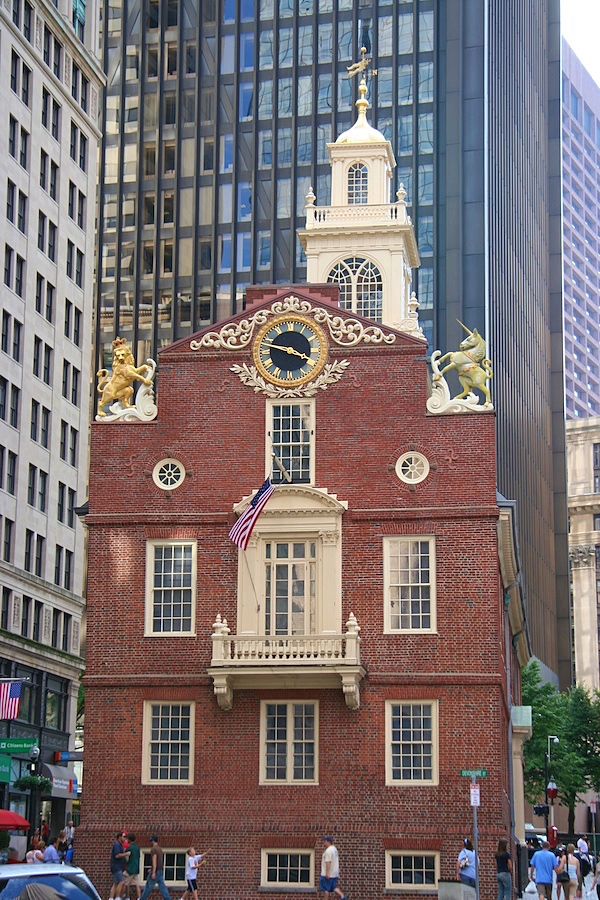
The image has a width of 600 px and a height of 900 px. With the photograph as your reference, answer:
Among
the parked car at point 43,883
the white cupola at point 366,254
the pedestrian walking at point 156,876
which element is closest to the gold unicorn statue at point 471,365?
the white cupola at point 366,254

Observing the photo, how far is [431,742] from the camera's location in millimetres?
39594

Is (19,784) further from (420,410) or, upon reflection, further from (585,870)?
(420,410)

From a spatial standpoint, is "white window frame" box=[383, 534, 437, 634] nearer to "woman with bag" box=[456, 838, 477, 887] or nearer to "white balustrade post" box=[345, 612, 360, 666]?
"white balustrade post" box=[345, 612, 360, 666]

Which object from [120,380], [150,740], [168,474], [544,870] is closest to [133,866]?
[150,740]

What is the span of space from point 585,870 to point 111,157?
230ft

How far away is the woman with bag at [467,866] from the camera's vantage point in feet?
120

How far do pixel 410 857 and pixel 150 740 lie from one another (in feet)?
25.1

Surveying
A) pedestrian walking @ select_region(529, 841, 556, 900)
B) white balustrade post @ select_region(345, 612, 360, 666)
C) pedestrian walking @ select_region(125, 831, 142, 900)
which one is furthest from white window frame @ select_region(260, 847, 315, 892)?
pedestrian walking @ select_region(529, 841, 556, 900)

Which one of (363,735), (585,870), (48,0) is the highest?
(48,0)

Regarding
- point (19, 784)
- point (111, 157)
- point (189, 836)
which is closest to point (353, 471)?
point (189, 836)

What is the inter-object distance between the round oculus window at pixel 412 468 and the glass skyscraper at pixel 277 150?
59.8 m

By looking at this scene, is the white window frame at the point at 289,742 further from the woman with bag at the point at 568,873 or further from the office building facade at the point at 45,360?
the office building facade at the point at 45,360

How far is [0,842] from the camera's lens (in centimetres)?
4416

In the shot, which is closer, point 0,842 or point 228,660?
point 228,660
